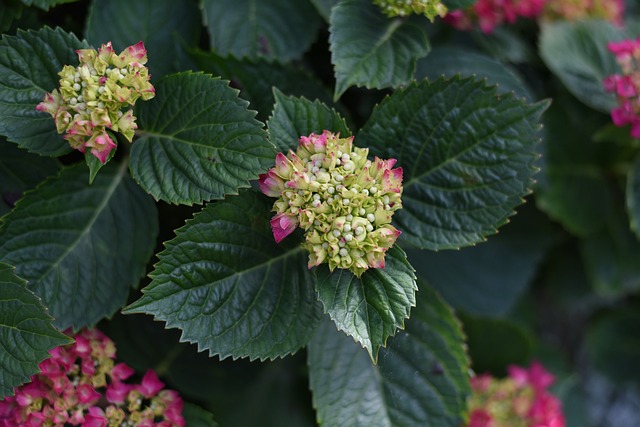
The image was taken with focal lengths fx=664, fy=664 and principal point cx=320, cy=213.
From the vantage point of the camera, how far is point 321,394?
4.04 ft

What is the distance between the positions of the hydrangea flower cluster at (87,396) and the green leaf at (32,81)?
0.35 metres

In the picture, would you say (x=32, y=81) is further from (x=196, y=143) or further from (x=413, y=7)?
(x=413, y=7)

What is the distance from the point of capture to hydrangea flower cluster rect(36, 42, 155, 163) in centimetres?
100

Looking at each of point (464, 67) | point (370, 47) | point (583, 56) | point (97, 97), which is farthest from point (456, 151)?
point (583, 56)

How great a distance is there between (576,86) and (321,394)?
3.29 feet

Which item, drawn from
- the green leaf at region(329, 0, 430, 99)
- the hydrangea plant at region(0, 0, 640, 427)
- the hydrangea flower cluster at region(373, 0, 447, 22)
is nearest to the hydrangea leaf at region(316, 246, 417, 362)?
the hydrangea plant at region(0, 0, 640, 427)

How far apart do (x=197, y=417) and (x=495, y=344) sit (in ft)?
2.65

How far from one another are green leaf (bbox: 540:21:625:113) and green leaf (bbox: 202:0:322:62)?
2.11 ft

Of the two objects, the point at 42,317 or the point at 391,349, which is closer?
the point at 42,317

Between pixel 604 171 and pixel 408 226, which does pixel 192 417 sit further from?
pixel 604 171

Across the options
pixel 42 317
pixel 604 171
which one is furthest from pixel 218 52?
pixel 604 171

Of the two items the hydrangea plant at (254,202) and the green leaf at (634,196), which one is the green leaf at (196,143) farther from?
the green leaf at (634,196)

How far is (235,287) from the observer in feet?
3.57

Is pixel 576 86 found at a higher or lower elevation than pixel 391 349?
higher
